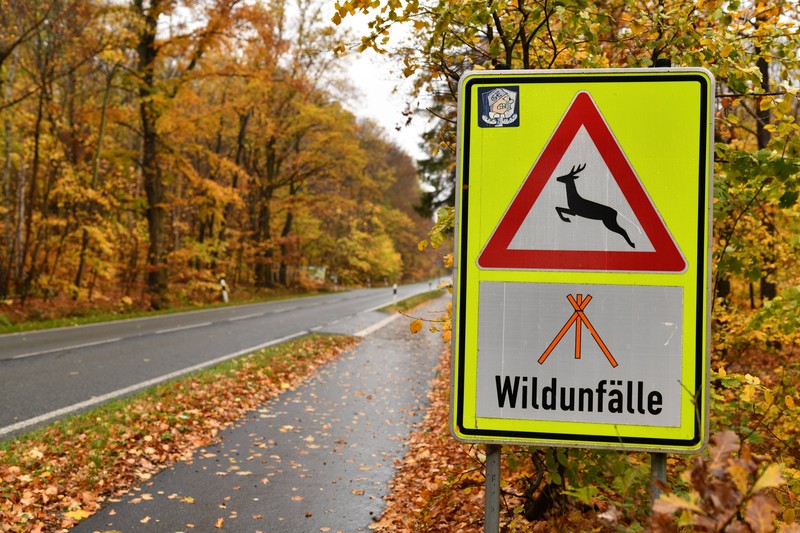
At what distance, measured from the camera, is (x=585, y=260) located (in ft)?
5.72

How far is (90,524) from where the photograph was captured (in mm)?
4094

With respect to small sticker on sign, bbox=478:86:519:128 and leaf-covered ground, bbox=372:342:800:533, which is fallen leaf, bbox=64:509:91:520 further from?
small sticker on sign, bbox=478:86:519:128

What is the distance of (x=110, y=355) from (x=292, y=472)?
22.5 feet

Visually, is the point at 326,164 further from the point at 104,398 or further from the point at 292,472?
the point at 292,472

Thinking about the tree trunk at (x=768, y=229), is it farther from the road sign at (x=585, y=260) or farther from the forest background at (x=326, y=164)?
the road sign at (x=585, y=260)

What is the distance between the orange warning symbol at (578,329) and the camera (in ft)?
5.67

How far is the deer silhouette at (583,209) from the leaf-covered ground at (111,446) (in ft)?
13.4

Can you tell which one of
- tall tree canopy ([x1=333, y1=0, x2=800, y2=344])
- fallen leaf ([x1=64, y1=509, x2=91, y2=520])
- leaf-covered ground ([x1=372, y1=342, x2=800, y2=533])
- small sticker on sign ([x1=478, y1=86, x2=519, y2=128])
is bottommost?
fallen leaf ([x1=64, y1=509, x2=91, y2=520])

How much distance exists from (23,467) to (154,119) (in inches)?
657

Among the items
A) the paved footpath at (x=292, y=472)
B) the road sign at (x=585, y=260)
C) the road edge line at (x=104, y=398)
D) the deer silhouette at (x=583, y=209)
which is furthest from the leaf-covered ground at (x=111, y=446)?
the deer silhouette at (x=583, y=209)

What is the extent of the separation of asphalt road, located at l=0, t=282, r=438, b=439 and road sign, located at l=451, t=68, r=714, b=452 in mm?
6140

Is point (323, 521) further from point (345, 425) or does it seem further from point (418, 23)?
point (418, 23)

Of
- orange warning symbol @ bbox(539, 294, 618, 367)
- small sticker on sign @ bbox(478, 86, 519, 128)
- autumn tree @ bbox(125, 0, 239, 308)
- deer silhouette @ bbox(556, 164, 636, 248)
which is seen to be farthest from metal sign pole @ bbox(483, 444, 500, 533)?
autumn tree @ bbox(125, 0, 239, 308)

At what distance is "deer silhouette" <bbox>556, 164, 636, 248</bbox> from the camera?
1.73 m
